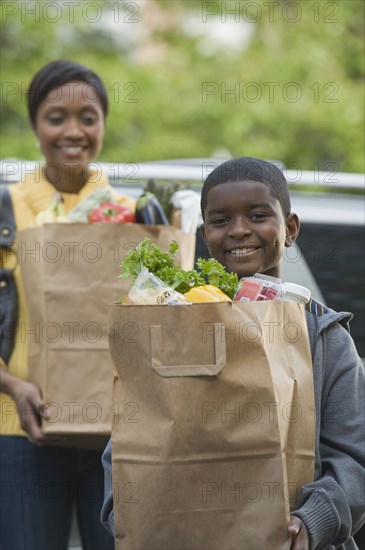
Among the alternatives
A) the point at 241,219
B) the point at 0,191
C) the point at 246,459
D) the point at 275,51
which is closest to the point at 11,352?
the point at 0,191

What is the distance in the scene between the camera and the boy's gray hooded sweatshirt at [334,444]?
80.4 inches

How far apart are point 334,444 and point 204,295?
442 mm

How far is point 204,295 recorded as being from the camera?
6.63 feet

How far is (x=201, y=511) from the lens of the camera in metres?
1.98

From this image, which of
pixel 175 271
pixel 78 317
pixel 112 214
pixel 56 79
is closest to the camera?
pixel 175 271

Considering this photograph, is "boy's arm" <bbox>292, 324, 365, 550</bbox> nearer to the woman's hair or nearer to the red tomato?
the red tomato

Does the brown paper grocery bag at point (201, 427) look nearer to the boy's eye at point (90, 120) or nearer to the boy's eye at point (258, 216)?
the boy's eye at point (258, 216)

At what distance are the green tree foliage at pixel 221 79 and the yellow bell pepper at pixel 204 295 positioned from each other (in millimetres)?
7825

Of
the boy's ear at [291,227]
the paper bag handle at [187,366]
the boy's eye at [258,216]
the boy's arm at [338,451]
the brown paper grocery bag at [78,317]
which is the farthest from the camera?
the brown paper grocery bag at [78,317]

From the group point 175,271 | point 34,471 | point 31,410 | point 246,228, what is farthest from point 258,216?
point 34,471

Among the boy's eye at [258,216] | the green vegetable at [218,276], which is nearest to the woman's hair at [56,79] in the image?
the boy's eye at [258,216]

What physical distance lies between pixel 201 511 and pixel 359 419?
0.41m

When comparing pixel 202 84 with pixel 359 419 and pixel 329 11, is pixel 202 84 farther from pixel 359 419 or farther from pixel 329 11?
pixel 359 419

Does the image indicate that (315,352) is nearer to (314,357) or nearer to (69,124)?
(314,357)
